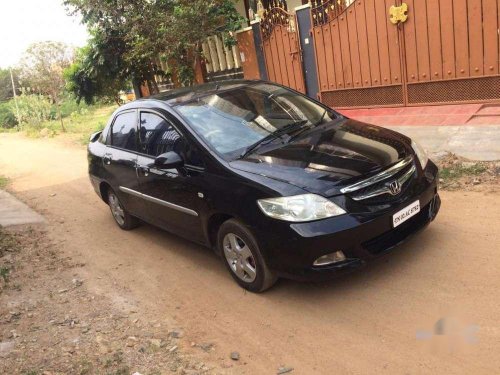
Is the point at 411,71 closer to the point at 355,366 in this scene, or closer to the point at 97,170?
the point at 97,170

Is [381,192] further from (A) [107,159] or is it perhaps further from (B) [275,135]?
(A) [107,159]

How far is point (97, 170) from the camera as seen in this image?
647 cm

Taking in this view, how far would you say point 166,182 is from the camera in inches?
188

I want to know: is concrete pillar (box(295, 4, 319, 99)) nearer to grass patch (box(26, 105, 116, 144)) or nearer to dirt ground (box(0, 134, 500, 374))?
dirt ground (box(0, 134, 500, 374))

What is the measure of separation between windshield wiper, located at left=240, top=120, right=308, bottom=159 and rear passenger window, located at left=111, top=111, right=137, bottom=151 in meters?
1.66

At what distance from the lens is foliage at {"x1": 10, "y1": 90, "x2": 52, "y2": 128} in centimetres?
2050

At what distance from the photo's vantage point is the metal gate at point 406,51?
24.7 ft

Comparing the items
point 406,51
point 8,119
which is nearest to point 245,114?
point 406,51

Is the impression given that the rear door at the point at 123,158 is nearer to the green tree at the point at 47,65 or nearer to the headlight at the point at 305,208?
the headlight at the point at 305,208

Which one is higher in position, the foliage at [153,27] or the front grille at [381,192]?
the foliage at [153,27]

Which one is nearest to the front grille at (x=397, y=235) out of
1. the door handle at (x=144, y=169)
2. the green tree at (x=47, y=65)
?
the door handle at (x=144, y=169)

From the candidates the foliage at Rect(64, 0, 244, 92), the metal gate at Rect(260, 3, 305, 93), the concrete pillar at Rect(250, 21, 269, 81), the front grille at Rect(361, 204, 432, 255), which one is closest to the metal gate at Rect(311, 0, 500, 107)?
the metal gate at Rect(260, 3, 305, 93)

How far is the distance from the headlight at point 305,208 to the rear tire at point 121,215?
9.90 ft

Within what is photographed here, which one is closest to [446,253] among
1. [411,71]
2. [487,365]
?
[487,365]
